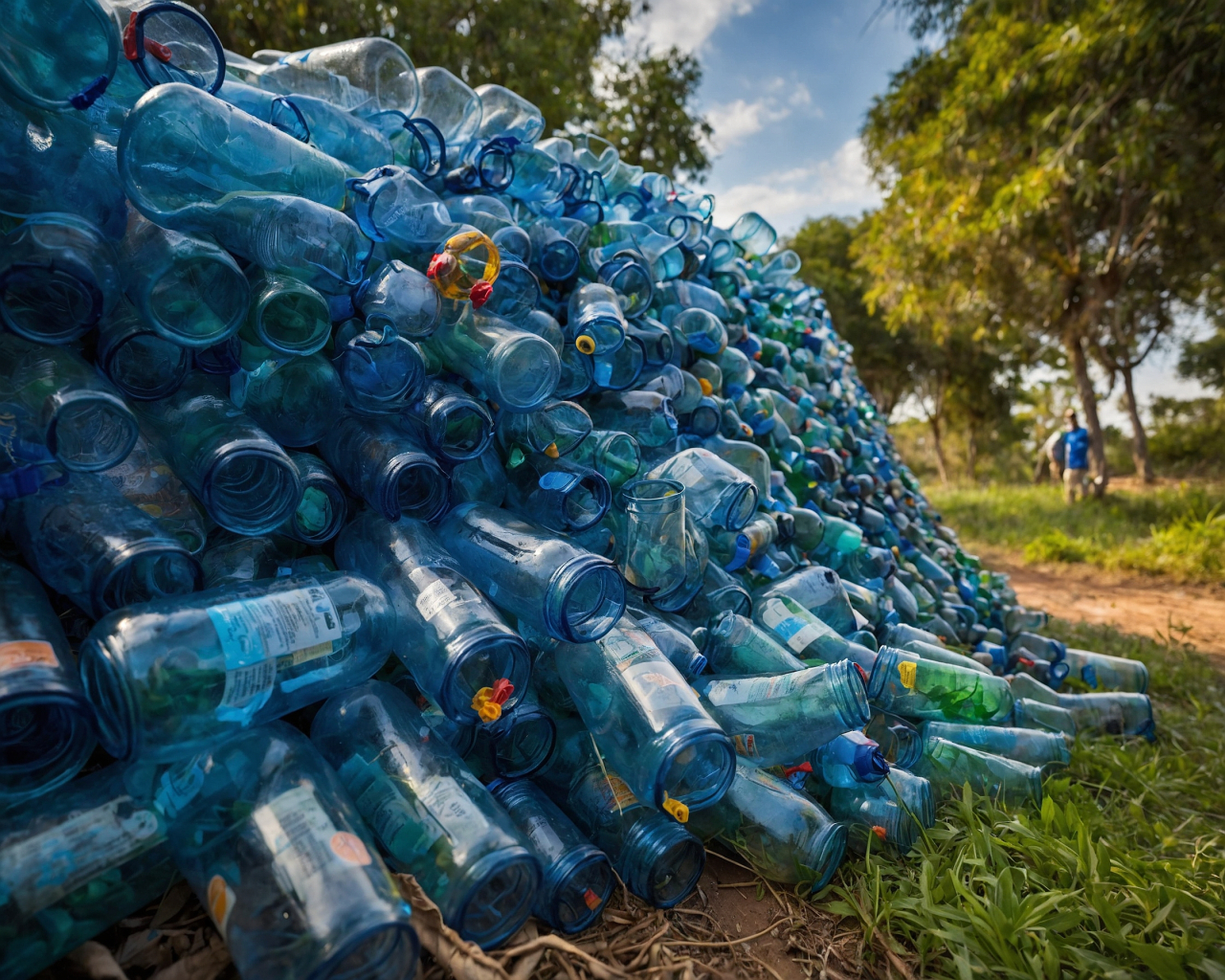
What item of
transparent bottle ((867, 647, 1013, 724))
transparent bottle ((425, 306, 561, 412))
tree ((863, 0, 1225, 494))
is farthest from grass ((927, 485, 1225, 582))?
transparent bottle ((425, 306, 561, 412))

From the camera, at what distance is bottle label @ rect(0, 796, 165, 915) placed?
37.2 inches

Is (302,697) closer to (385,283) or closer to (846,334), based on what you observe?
(385,283)

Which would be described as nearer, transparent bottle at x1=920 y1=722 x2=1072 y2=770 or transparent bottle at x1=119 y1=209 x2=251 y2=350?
transparent bottle at x1=119 y1=209 x2=251 y2=350

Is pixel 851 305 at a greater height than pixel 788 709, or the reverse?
pixel 851 305

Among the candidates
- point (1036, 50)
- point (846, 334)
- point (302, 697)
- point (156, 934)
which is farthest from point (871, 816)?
point (846, 334)

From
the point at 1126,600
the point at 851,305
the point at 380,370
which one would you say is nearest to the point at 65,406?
the point at 380,370

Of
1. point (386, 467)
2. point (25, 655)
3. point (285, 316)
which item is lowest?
point (25, 655)

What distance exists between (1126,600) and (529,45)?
→ 8.18 m

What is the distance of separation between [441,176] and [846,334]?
1343cm

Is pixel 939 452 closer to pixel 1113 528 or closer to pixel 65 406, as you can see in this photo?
pixel 1113 528

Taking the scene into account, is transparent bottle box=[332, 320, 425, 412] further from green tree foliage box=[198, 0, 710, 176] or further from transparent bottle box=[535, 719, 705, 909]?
green tree foliage box=[198, 0, 710, 176]

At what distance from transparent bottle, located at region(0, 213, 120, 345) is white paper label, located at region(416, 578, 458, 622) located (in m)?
0.83

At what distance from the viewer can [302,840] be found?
1013 mm

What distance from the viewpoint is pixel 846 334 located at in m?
14.5
